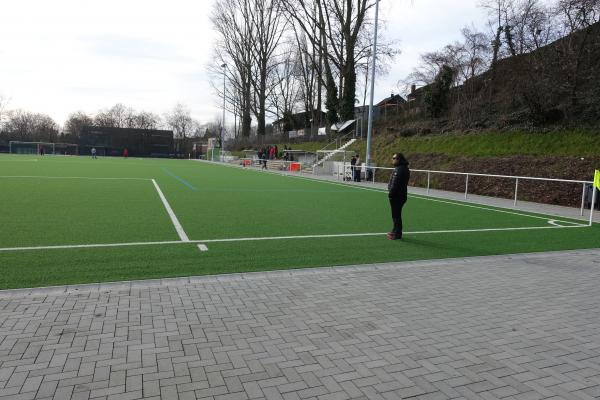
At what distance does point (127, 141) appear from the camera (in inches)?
3565

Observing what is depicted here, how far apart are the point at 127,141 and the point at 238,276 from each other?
92409 mm

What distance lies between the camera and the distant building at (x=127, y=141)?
87812 mm

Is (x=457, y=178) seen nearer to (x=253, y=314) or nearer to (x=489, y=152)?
(x=489, y=152)

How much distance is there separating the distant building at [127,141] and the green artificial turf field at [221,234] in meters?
80.0

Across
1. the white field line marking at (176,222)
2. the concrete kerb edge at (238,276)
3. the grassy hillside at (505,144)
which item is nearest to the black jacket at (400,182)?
the concrete kerb edge at (238,276)

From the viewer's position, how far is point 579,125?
1936 cm

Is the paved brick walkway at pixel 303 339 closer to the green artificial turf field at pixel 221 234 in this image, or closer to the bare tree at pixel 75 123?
the green artificial turf field at pixel 221 234

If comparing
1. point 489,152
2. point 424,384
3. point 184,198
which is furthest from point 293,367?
point 489,152

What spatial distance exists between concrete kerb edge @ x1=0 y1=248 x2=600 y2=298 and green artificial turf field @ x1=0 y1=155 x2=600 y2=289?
23 centimetres

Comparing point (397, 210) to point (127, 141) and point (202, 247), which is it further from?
point (127, 141)

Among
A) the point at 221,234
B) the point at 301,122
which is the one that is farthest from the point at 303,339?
the point at 301,122

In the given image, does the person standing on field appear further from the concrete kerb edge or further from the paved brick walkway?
the paved brick walkway

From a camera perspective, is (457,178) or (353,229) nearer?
(353,229)

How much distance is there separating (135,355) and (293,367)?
4.15 ft
